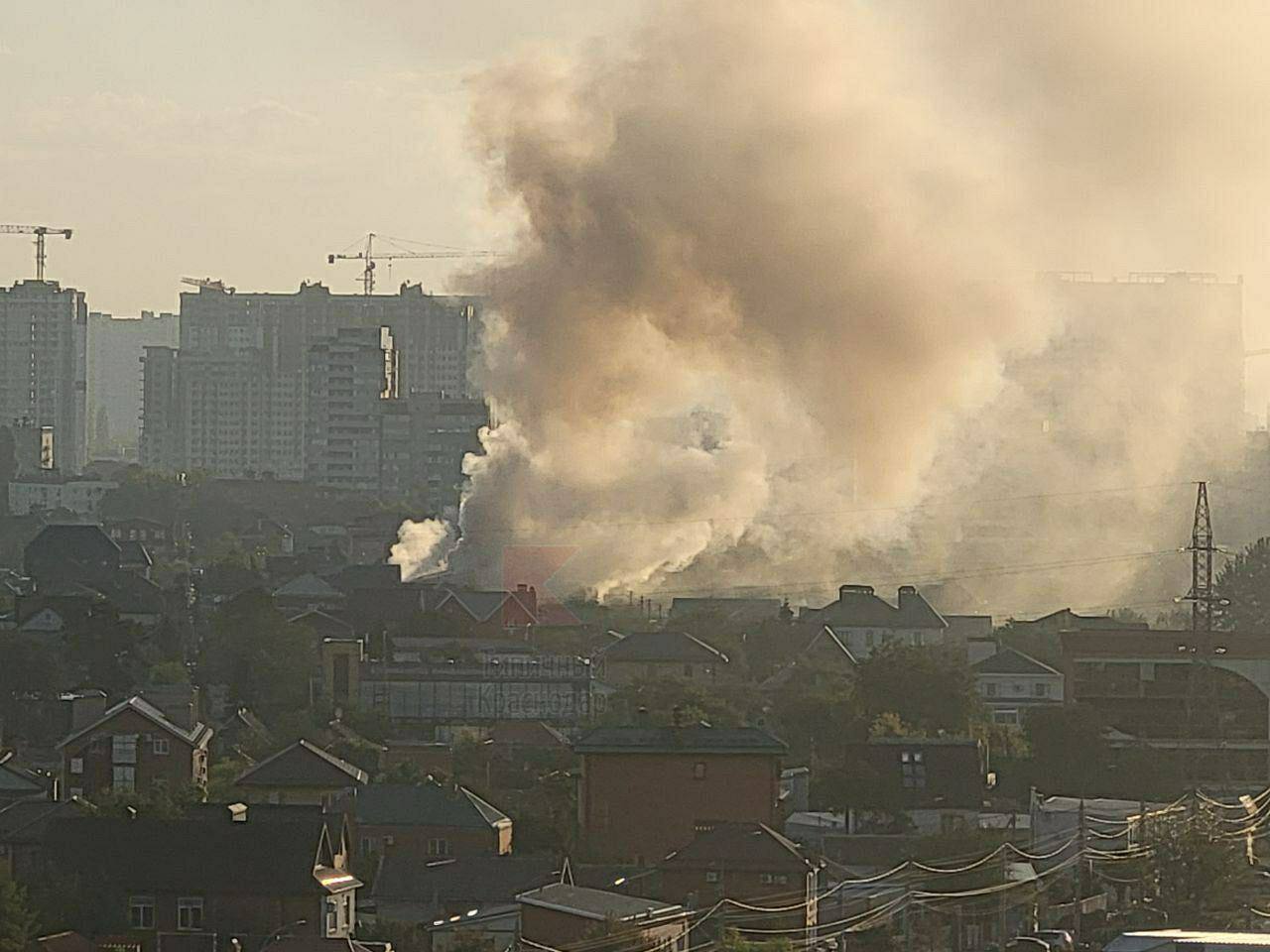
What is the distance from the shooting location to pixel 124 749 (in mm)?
28172

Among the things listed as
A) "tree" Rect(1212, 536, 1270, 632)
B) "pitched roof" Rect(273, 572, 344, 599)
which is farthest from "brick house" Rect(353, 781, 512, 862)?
"tree" Rect(1212, 536, 1270, 632)

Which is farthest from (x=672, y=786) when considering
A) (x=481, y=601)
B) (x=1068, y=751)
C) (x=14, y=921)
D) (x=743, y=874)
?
(x=481, y=601)

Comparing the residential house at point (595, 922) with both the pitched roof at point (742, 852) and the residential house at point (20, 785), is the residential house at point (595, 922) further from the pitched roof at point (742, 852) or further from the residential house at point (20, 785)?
the residential house at point (20, 785)

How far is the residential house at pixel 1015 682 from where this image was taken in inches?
1507

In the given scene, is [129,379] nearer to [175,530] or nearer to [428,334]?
[428,334]

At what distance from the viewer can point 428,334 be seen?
418 ft

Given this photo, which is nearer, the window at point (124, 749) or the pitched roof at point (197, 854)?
the pitched roof at point (197, 854)

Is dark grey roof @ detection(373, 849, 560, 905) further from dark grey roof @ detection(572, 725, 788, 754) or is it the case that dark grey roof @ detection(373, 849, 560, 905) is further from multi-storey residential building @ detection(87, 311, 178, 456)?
multi-storey residential building @ detection(87, 311, 178, 456)

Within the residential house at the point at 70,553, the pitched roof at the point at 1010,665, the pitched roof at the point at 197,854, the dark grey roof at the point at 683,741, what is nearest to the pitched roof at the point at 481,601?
the pitched roof at the point at 1010,665

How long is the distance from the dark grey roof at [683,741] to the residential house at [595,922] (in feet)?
17.1

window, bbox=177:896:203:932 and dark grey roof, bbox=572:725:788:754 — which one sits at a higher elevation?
dark grey roof, bbox=572:725:788:754

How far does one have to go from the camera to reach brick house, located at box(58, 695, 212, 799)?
27.9m

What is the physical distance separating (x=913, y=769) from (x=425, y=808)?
5.55 metres

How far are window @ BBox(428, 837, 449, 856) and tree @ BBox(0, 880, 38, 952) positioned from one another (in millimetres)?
5771
